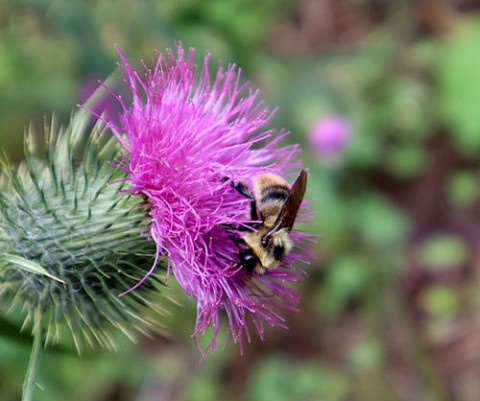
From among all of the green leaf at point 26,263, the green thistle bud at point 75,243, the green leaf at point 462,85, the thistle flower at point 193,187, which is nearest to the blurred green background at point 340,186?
the green leaf at point 462,85

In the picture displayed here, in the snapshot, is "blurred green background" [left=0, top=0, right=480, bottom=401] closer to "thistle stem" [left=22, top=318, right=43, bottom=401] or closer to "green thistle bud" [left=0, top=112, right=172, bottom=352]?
"green thistle bud" [left=0, top=112, right=172, bottom=352]

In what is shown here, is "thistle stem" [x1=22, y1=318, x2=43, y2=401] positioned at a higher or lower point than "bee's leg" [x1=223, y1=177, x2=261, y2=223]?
lower

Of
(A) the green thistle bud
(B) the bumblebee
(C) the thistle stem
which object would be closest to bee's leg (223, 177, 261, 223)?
(B) the bumblebee

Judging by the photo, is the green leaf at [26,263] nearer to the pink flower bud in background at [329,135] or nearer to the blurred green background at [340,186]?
the blurred green background at [340,186]

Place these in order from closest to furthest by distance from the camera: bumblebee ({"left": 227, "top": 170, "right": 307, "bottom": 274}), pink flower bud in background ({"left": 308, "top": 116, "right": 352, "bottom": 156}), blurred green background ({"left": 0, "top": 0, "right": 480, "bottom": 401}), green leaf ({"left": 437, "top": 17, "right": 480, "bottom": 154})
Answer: bumblebee ({"left": 227, "top": 170, "right": 307, "bottom": 274}) < blurred green background ({"left": 0, "top": 0, "right": 480, "bottom": 401}) < pink flower bud in background ({"left": 308, "top": 116, "right": 352, "bottom": 156}) < green leaf ({"left": 437, "top": 17, "right": 480, "bottom": 154})

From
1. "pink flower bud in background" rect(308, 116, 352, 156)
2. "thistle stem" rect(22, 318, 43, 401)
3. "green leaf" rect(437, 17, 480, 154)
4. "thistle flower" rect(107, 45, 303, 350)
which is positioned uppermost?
"green leaf" rect(437, 17, 480, 154)

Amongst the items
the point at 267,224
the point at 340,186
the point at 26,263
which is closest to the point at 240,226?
the point at 267,224

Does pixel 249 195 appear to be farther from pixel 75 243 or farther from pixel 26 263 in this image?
pixel 26 263
